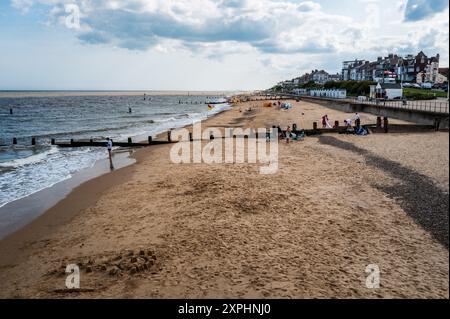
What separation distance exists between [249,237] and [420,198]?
6.40m

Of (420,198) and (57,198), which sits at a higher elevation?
(420,198)

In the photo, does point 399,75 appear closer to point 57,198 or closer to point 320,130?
point 320,130

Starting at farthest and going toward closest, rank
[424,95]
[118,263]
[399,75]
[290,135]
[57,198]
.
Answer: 1. [399,75]
2. [424,95]
3. [290,135]
4. [57,198]
5. [118,263]

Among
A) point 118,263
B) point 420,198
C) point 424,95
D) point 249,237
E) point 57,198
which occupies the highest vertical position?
point 424,95

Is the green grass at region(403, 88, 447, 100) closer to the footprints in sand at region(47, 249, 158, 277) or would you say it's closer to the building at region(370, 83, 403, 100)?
the building at region(370, 83, 403, 100)

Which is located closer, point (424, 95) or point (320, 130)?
point (320, 130)

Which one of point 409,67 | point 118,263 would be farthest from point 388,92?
point 409,67

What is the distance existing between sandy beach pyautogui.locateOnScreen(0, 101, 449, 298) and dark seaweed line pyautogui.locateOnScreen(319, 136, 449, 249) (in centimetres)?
5

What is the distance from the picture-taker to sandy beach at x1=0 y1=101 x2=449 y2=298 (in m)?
7.37

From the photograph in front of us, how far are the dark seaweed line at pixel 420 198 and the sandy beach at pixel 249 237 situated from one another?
0.05 metres

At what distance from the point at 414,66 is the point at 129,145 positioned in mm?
112903

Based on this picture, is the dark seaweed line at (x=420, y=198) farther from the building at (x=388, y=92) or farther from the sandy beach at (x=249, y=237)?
the building at (x=388, y=92)

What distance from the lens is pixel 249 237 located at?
9688 mm
